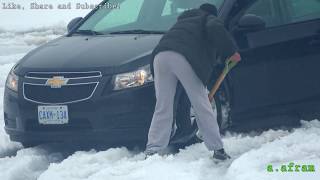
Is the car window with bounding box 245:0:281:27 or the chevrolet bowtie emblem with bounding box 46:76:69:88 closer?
the chevrolet bowtie emblem with bounding box 46:76:69:88

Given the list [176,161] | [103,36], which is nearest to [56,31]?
[103,36]

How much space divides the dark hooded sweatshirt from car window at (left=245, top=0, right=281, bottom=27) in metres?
1.15

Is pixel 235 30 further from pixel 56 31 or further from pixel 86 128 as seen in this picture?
pixel 56 31

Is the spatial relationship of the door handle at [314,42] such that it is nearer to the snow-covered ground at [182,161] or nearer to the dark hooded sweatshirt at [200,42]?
the snow-covered ground at [182,161]

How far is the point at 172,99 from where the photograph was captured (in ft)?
16.2

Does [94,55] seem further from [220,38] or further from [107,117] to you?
[220,38]

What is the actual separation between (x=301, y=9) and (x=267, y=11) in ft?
1.35

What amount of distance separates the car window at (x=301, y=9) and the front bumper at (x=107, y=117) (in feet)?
6.13

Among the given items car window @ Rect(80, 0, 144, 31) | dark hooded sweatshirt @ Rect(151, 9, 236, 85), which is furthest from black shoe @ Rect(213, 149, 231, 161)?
car window @ Rect(80, 0, 144, 31)

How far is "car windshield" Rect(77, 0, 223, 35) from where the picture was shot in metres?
5.96

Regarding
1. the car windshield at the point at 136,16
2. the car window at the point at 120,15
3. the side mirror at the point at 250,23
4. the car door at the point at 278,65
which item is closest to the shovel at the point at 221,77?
the car door at the point at 278,65

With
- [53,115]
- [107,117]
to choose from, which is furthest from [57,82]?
[107,117]

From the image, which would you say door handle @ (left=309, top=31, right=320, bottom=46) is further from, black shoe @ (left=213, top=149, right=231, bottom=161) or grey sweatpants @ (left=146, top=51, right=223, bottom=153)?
black shoe @ (left=213, top=149, right=231, bottom=161)

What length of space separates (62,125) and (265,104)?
77.6 inches
